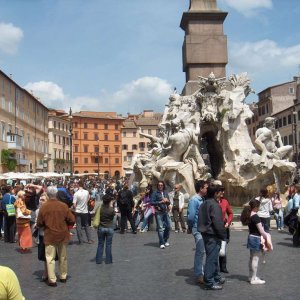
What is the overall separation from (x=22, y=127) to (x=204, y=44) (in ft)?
137

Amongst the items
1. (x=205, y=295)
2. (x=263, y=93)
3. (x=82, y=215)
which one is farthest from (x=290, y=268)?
(x=263, y=93)

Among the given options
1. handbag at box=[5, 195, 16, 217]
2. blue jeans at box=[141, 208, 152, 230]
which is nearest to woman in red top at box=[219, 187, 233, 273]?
blue jeans at box=[141, 208, 152, 230]

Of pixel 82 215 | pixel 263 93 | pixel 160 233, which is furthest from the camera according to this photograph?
pixel 263 93

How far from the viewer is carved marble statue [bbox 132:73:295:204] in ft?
59.2

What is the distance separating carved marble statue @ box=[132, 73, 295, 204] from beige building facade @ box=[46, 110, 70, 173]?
63.0 m

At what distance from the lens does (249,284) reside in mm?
7117

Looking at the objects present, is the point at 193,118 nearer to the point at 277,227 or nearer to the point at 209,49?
the point at 209,49

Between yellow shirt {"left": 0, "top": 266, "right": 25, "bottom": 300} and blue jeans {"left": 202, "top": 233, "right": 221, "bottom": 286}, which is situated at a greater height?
yellow shirt {"left": 0, "top": 266, "right": 25, "bottom": 300}

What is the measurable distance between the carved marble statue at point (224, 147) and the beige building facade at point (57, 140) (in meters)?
63.0

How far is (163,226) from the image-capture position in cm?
1091

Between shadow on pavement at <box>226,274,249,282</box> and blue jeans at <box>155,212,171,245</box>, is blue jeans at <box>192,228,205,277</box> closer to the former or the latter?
shadow on pavement at <box>226,274,249,282</box>

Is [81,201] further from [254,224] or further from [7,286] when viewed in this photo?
[7,286]

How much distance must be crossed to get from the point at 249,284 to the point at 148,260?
252 centimetres

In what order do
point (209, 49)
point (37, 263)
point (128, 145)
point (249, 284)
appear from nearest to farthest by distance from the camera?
point (249, 284) → point (37, 263) → point (209, 49) → point (128, 145)
